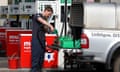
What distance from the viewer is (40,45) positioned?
1023 cm

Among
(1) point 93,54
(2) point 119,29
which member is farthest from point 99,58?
(2) point 119,29

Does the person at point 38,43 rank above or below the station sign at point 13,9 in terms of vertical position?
below

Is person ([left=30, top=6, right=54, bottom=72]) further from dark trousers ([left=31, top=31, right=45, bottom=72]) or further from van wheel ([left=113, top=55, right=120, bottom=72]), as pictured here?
van wheel ([left=113, top=55, right=120, bottom=72])

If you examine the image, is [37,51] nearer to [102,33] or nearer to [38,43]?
[38,43]

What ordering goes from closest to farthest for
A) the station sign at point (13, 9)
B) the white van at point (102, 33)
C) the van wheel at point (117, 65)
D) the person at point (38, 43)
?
1. the person at point (38, 43)
2. the white van at point (102, 33)
3. the van wheel at point (117, 65)
4. the station sign at point (13, 9)

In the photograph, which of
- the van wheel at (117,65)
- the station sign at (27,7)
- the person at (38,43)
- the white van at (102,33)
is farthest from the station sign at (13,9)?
the person at (38,43)

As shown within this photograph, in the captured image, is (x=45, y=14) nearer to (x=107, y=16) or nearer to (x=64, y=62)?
(x=107, y=16)

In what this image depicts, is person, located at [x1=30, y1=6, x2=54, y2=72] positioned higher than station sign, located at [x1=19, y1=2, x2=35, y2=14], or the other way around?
station sign, located at [x1=19, y1=2, x2=35, y2=14]

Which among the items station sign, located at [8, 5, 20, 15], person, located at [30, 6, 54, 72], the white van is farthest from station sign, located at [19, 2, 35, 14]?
person, located at [30, 6, 54, 72]

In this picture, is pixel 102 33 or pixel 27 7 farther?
pixel 27 7

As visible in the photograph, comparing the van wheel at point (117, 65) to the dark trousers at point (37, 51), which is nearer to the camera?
the dark trousers at point (37, 51)

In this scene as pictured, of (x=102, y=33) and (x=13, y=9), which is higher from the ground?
(x=13, y=9)

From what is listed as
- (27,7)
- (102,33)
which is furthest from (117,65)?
(27,7)

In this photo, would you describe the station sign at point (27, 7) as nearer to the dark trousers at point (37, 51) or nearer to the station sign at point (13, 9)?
the station sign at point (13, 9)
